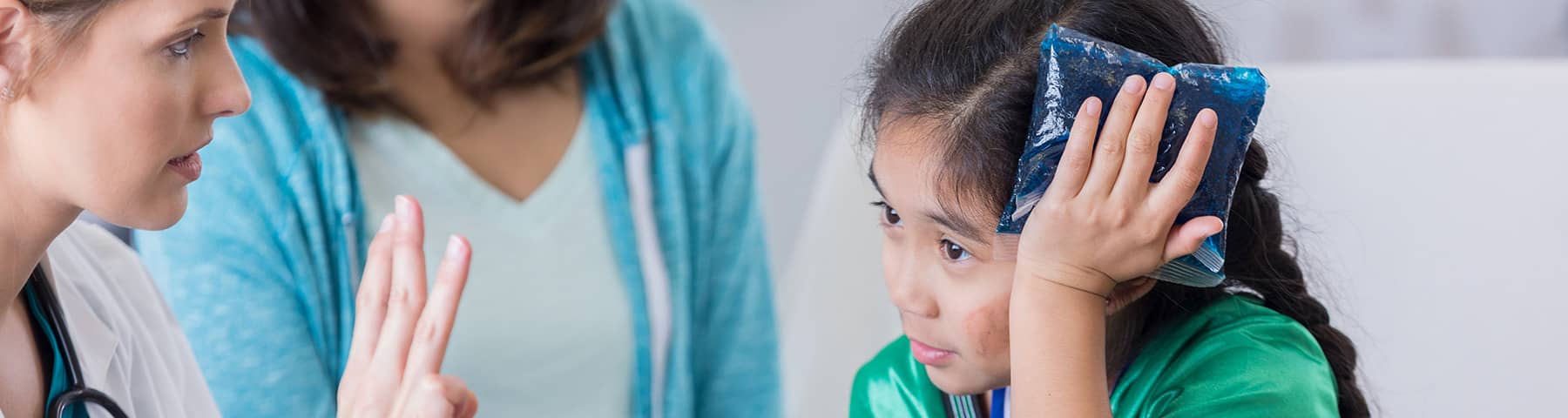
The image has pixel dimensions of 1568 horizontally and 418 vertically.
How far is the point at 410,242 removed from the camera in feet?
2.81

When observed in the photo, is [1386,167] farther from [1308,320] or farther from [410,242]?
[410,242]

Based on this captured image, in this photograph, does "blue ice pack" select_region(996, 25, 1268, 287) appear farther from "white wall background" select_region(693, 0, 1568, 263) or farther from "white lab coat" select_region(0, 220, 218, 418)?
"white wall background" select_region(693, 0, 1568, 263)

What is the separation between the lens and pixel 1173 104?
71 centimetres

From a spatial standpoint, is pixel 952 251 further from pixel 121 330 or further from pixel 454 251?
pixel 121 330

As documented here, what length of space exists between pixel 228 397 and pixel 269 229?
164 millimetres

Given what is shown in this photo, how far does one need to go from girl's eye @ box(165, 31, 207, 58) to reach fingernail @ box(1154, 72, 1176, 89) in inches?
22.2

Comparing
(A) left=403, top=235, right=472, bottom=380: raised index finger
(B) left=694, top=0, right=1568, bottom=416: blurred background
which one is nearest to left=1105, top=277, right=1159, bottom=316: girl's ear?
(B) left=694, top=0, right=1568, bottom=416: blurred background

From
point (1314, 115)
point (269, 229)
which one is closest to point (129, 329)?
point (269, 229)

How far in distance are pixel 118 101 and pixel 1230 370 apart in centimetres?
71

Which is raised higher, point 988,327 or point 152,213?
point 152,213

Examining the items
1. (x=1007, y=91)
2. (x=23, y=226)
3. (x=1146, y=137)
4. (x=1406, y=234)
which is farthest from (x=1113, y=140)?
(x=23, y=226)

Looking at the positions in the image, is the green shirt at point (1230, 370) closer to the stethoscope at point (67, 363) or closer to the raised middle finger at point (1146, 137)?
the raised middle finger at point (1146, 137)

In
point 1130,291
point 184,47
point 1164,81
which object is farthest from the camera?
point 1130,291

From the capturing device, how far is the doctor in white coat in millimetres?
760
